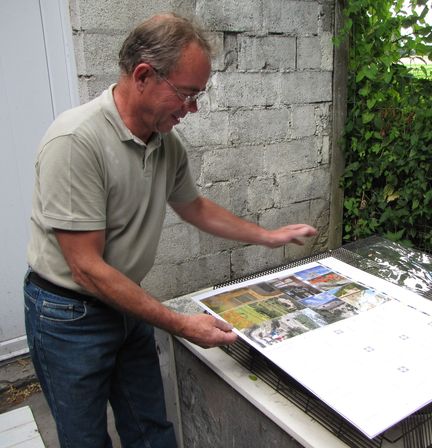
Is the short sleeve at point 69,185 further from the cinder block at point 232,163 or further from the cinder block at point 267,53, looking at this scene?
the cinder block at point 267,53

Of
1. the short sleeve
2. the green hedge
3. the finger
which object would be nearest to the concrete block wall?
the green hedge

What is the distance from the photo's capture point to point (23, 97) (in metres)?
1.99

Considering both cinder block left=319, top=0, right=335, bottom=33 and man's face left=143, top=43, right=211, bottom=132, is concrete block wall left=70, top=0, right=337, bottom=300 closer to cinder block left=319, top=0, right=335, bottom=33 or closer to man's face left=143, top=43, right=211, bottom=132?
cinder block left=319, top=0, right=335, bottom=33

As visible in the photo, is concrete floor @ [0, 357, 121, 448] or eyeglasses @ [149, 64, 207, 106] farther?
concrete floor @ [0, 357, 121, 448]

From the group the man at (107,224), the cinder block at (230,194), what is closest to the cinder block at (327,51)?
the cinder block at (230,194)

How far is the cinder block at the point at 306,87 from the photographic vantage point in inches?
98.3

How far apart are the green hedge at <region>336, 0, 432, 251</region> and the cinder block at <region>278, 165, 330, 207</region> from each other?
0.15 m

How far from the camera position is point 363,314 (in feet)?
3.82

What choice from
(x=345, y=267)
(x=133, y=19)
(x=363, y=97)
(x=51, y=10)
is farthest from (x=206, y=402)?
(x=363, y=97)

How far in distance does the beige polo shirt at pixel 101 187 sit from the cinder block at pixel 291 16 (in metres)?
1.37

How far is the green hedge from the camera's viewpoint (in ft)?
8.06

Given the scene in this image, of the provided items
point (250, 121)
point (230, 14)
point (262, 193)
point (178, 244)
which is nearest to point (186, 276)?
point (178, 244)

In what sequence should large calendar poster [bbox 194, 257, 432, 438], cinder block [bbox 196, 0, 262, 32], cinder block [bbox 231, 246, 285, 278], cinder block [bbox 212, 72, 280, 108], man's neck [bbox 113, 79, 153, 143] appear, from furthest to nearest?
cinder block [bbox 231, 246, 285, 278] < cinder block [bbox 212, 72, 280, 108] < cinder block [bbox 196, 0, 262, 32] < man's neck [bbox 113, 79, 153, 143] < large calendar poster [bbox 194, 257, 432, 438]

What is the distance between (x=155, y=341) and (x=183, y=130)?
1.08 m
